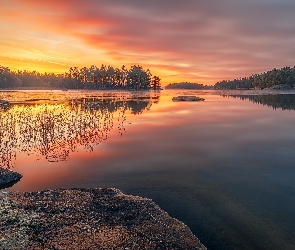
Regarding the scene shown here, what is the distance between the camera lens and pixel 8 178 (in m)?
14.8

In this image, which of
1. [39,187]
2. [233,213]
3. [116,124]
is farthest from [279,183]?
[116,124]

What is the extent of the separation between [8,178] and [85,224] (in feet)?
25.8

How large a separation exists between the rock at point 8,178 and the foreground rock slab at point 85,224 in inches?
125

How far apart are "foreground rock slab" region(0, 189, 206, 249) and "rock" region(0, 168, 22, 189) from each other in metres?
3.17

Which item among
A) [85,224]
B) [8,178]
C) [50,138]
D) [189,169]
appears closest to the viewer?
[85,224]

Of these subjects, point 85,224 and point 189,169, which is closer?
point 85,224

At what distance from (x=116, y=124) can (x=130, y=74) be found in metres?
170

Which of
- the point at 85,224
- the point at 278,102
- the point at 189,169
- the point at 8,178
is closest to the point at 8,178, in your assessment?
the point at 8,178

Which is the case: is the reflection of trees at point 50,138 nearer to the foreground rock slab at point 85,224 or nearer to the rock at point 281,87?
the foreground rock slab at point 85,224

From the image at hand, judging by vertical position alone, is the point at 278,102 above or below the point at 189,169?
above

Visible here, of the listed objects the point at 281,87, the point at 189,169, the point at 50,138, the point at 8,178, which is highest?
the point at 281,87

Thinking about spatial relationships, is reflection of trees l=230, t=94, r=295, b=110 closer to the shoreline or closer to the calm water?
the calm water

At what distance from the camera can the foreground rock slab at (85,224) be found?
805 cm

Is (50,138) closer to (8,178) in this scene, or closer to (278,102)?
(8,178)
